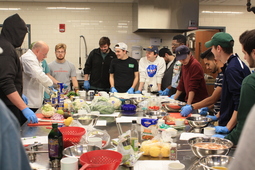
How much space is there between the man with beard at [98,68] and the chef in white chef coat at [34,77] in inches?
102

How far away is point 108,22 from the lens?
845 cm

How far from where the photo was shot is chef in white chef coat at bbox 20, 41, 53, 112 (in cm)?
412

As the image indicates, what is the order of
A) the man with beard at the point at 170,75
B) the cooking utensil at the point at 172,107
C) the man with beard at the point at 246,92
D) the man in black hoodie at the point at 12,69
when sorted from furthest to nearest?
the man with beard at the point at 170,75, the cooking utensil at the point at 172,107, the man in black hoodie at the point at 12,69, the man with beard at the point at 246,92

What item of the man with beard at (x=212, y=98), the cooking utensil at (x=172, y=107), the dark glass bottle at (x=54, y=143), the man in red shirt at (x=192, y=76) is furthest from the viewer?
the man in red shirt at (x=192, y=76)

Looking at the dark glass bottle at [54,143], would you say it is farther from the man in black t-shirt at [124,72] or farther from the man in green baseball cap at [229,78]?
the man in black t-shirt at [124,72]

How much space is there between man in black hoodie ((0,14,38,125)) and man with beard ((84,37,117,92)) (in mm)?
3540

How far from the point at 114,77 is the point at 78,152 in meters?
4.42

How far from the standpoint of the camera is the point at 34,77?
4.16 m

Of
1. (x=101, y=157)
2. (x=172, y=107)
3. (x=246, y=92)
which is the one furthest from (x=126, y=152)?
(x=172, y=107)

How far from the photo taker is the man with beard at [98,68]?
703 cm

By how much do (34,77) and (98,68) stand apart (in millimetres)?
3041

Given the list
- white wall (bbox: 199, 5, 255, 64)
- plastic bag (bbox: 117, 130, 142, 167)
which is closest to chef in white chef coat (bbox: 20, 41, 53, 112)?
plastic bag (bbox: 117, 130, 142, 167)

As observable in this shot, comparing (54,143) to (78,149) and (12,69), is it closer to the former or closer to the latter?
(78,149)

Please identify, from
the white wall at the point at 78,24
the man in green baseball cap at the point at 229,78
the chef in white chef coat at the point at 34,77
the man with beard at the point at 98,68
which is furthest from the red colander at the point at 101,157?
the white wall at the point at 78,24
